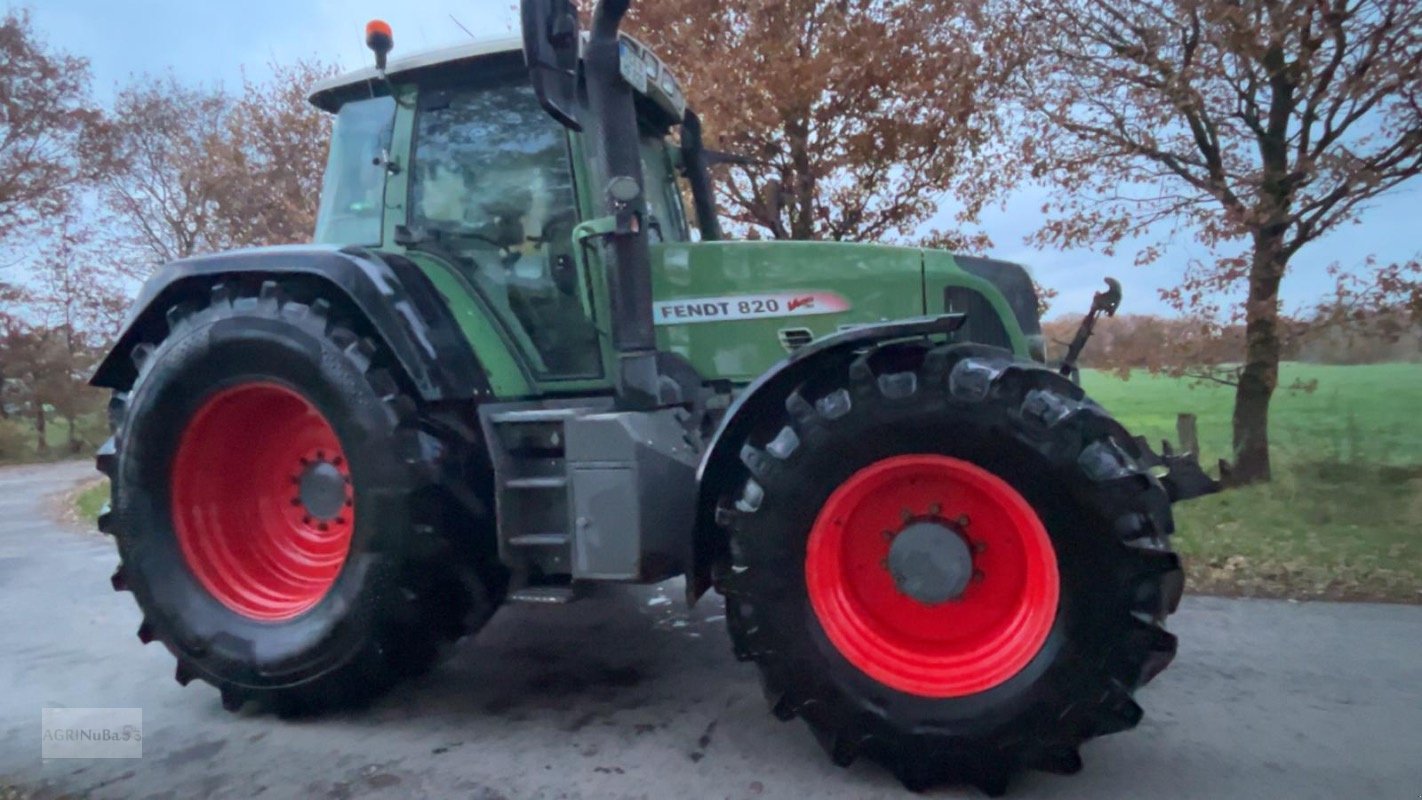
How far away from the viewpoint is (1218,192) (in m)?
6.98

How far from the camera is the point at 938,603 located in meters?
2.95

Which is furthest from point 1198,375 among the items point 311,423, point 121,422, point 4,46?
point 4,46

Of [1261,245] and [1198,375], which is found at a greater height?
[1261,245]

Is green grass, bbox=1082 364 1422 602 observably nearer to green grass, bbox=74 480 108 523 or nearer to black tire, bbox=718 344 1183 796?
black tire, bbox=718 344 1183 796

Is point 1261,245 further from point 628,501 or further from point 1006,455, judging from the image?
point 628,501

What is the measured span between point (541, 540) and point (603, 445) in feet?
1.43

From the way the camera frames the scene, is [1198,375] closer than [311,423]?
No

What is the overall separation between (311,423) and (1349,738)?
3.95 metres

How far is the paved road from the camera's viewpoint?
9.37 ft

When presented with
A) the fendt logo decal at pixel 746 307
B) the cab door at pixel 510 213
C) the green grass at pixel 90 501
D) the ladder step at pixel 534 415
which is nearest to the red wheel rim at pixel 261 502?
the ladder step at pixel 534 415

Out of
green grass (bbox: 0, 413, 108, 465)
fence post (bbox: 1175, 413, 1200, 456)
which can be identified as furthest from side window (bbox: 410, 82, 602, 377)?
green grass (bbox: 0, 413, 108, 465)

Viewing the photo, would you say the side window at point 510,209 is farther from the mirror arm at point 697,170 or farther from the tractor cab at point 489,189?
the mirror arm at point 697,170

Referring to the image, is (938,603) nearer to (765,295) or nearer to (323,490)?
(765,295)

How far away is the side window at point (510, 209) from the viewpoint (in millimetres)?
3828
